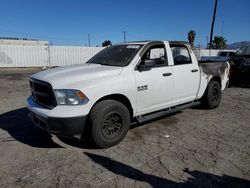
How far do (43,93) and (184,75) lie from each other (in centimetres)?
299

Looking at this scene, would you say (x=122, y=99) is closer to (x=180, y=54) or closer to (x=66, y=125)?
(x=66, y=125)

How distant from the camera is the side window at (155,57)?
4425 mm

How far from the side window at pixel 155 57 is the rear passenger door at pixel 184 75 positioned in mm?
Answer: 272

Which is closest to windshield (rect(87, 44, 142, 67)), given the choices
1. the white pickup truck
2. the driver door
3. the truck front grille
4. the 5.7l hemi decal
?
the white pickup truck

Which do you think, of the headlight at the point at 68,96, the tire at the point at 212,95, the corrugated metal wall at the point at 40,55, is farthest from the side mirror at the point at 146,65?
the corrugated metal wall at the point at 40,55

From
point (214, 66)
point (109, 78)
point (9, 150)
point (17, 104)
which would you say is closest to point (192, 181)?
point (109, 78)

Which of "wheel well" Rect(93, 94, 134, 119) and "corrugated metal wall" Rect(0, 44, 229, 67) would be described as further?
"corrugated metal wall" Rect(0, 44, 229, 67)

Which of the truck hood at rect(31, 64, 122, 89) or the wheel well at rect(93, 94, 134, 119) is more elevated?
the truck hood at rect(31, 64, 122, 89)

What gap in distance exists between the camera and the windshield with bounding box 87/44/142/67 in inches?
170

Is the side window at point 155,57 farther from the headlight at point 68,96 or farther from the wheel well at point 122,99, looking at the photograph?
the headlight at point 68,96

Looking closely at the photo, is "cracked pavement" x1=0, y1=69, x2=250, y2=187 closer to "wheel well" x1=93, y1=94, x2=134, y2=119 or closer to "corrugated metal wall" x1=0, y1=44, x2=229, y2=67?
"wheel well" x1=93, y1=94, x2=134, y2=119

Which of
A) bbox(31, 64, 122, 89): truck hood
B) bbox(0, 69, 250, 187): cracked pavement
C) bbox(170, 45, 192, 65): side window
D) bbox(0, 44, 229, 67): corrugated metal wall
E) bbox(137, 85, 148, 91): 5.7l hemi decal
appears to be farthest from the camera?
bbox(0, 44, 229, 67): corrugated metal wall

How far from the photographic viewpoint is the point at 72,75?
145 inches

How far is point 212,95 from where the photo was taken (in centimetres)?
610
